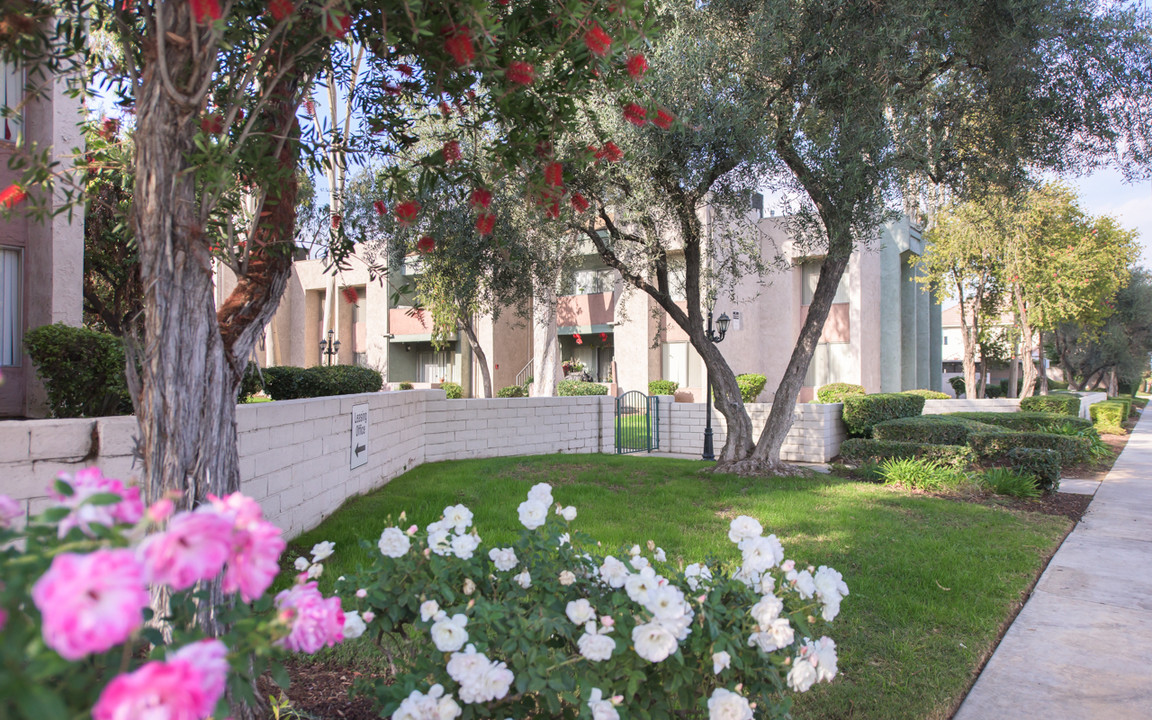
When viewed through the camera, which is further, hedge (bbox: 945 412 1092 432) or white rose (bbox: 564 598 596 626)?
hedge (bbox: 945 412 1092 432)

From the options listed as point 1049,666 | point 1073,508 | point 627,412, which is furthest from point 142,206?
point 627,412

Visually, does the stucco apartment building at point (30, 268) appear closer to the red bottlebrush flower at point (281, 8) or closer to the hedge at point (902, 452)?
the red bottlebrush flower at point (281, 8)

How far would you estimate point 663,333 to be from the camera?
1923 cm

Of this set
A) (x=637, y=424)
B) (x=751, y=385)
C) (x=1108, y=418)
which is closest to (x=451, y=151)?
(x=637, y=424)

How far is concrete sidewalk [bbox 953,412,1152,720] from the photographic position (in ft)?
11.1

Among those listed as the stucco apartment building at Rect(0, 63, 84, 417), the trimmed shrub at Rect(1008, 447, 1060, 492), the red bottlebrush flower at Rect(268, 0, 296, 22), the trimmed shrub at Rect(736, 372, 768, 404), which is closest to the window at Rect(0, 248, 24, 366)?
the stucco apartment building at Rect(0, 63, 84, 417)

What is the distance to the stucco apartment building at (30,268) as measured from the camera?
285 inches

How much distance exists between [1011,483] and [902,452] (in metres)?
1.77

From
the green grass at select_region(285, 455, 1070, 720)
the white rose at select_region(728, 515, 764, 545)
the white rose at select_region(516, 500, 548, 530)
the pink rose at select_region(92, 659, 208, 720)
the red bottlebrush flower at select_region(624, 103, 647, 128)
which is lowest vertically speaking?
the green grass at select_region(285, 455, 1070, 720)

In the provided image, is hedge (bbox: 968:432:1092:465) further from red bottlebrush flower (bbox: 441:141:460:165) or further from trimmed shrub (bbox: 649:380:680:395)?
trimmed shrub (bbox: 649:380:680:395)

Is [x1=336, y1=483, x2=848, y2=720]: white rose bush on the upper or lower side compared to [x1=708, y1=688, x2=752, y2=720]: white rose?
upper

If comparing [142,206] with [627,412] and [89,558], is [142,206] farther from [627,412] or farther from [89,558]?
[627,412]

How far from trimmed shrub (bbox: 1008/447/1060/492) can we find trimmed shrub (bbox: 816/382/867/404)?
9009 mm

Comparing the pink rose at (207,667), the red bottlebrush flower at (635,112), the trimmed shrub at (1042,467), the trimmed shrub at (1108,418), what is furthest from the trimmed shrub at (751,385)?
the pink rose at (207,667)
